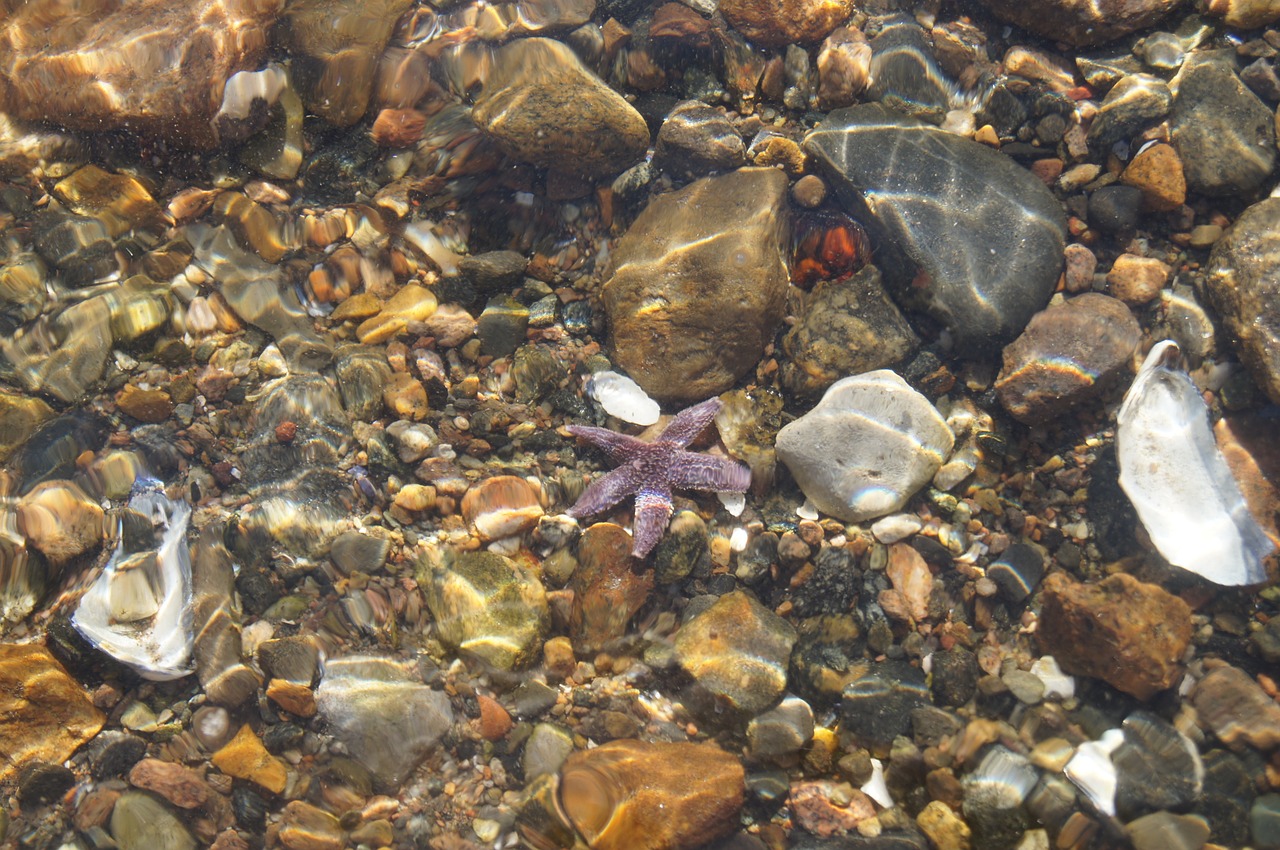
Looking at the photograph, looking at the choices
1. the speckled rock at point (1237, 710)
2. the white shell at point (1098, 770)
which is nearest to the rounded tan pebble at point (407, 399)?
the white shell at point (1098, 770)

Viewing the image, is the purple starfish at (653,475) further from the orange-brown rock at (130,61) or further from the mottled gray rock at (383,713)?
the orange-brown rock at (130,61)

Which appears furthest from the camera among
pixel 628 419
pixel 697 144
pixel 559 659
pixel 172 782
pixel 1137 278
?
pixel 697 144

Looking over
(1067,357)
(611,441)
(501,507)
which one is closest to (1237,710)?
(1067,357)

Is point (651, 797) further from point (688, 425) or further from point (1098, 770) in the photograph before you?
point (1098, 770)

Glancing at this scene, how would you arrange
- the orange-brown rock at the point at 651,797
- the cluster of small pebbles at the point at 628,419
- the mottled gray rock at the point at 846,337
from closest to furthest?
the orange-brown rock at the point at 651,797 < the cluster of small pebbles at the point at 628,419 < the mottled gray rock at the point at 846,337

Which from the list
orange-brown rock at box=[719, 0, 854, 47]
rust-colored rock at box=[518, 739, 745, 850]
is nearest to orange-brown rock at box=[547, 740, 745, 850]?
rust-colored rock at box=[518, 739, 745, 850]
